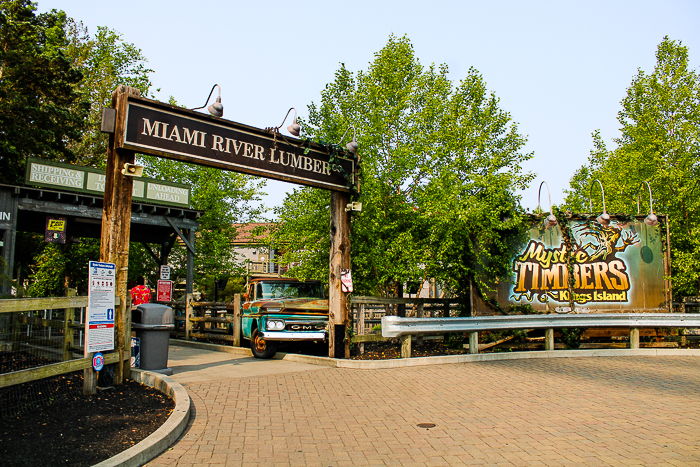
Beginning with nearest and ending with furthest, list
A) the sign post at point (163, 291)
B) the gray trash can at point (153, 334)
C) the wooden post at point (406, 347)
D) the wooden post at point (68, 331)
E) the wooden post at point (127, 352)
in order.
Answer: the wooden post at point (68, 331), the wooden post at point (127, 352), the gray trash can at point (153, 334), the wooden post at point (406, 347), the sign post at point (163, 291)

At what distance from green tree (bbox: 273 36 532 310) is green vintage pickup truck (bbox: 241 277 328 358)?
162 centimetres

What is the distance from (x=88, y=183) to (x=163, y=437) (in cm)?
1449

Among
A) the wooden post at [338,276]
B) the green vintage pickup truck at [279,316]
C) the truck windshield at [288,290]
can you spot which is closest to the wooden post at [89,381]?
the green vintage pickup truck at [279,316]

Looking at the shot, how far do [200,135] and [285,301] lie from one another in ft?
13.4

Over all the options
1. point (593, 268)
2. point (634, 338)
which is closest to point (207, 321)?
point (593, 268)

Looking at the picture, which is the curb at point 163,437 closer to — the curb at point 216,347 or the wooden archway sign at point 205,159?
the wooden archway sign at point 205,159

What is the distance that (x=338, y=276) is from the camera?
1075 cm

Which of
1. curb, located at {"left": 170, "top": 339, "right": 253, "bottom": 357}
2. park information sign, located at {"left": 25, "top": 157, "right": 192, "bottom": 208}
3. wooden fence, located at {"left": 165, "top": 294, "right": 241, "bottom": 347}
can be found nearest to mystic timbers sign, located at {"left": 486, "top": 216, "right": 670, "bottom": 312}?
curb, located at {"left": 170, "top": 339, "right": 253, "bottom": 357}

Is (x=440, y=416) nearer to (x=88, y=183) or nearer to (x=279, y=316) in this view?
(x=279, y=316)

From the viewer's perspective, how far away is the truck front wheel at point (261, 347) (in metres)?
10.9

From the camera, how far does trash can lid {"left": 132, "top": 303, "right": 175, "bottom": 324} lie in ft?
28.1

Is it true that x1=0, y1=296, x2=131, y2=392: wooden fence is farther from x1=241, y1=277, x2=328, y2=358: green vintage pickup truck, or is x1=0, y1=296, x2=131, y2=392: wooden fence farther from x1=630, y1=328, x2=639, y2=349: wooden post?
x1=630, y1=328, x2=639, y2=349: wooden post

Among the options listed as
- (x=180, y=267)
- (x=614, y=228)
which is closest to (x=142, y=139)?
(x=614, y=228)

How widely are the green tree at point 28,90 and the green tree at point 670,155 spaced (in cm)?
2225
